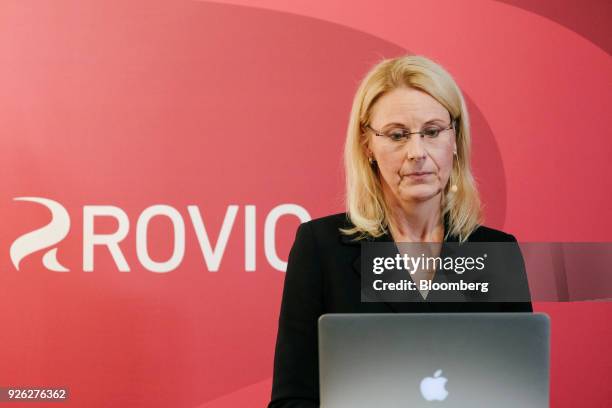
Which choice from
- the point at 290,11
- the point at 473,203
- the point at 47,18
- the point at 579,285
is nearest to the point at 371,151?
the point at 473,203

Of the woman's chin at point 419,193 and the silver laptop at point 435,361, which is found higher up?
the woman's chin at point 419,193

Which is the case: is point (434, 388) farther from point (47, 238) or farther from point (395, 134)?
point (47, 238)

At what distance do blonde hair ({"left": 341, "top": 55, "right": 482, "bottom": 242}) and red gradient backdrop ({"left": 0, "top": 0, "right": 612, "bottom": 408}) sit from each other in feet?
0.48

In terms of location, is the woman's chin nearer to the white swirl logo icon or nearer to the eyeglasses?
the eyeglasses

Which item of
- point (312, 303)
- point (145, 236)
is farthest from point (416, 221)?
point (145, 236)

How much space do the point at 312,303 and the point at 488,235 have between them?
77 centimetres

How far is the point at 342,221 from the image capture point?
7.49ft

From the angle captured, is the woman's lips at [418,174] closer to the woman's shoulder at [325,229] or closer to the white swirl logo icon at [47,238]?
the woman's shoulder at [325,229]

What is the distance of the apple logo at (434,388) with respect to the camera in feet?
4.66

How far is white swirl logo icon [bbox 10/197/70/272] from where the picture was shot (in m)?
2.65

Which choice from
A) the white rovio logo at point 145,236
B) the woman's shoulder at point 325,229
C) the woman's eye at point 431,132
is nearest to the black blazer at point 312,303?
the woman's shoulder at point 325,229

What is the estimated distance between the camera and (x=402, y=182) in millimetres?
2408

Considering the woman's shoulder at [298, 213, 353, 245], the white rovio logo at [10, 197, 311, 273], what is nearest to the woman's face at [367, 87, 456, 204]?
the woman's shoulder at [298, 213, 353, 245]

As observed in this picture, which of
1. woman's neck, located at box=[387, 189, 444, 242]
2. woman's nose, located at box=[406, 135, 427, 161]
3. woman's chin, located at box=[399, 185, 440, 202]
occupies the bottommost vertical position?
woman's neck, located at box=[387, 189, 444, 242]
